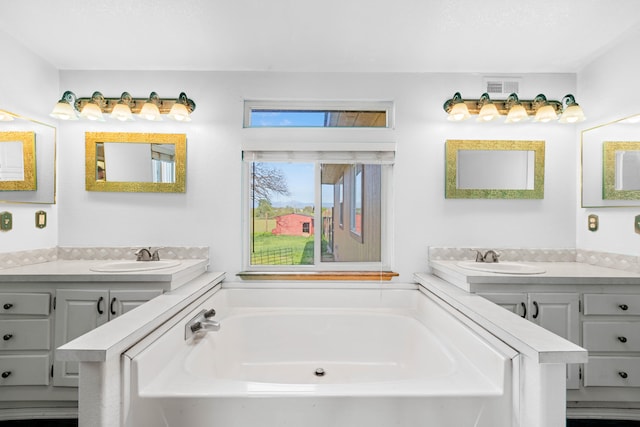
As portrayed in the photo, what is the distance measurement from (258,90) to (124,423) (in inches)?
85.6

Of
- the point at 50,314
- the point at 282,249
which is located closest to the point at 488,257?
the point at 282,249

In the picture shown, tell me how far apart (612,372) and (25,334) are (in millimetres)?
3552

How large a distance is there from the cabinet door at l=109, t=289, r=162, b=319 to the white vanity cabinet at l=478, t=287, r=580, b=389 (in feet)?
6.68

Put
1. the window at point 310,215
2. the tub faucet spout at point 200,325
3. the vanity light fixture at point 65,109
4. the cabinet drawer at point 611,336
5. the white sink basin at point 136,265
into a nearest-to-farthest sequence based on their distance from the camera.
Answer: the tub faucet spout at point 200,325 → the cabinet drawer at point 611,336 → the white sink basin at point 136,265 → the vanity light fixture at point 65,109 → the window at point 310,215

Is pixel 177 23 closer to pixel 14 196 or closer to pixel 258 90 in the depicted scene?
pixel 258 90

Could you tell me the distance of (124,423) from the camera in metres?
1.05

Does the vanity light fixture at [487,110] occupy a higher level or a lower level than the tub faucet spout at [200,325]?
higher

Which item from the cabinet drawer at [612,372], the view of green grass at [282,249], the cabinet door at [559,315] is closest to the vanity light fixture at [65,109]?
the view of green grass at [282,249]

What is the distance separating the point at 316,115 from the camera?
2469 mm

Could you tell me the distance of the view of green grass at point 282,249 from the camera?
2537 millimetres

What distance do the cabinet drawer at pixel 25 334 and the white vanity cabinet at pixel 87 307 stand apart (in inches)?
2.5

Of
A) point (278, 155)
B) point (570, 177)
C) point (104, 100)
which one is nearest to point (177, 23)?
point (104, 100)

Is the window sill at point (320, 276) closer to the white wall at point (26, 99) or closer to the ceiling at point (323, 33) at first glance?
the white wall at point (26, 99)

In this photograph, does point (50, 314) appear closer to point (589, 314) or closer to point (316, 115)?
point (316, 115)
